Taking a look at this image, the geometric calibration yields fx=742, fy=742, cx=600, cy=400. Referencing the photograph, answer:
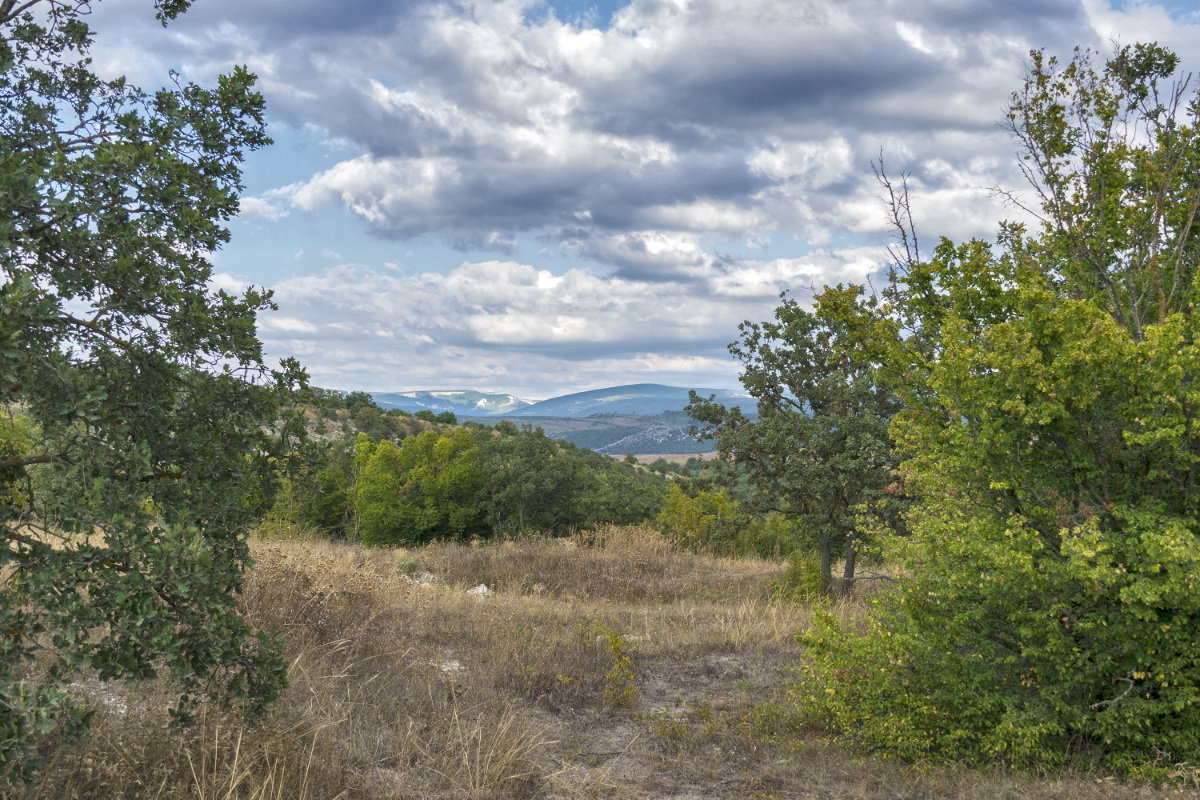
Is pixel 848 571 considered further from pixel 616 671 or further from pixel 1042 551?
pixel 1042 551

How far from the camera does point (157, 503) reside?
354 centimetres

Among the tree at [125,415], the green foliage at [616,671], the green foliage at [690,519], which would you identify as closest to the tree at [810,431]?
→ the green foliage at [616,671]

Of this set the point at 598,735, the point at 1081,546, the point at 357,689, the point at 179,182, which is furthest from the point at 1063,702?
the point at 179,182

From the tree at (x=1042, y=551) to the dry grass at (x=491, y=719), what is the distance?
0.40 m

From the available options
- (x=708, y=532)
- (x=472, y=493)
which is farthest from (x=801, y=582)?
(x=472, y=493)

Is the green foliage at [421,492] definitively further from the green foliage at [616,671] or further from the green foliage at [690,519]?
the green foliage at [616,671]

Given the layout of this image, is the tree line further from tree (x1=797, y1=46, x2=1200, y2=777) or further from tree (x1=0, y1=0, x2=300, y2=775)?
tree (x1=0, y1=0, x2=300, y2=775)

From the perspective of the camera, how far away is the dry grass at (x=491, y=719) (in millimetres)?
4305

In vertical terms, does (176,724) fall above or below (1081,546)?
below

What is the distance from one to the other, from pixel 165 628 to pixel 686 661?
6588 millimetres

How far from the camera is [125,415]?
137 inches

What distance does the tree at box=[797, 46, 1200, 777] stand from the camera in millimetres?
4625

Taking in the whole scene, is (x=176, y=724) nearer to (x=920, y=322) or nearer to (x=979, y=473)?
(x=979, y=473)

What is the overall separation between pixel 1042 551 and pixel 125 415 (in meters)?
5.59
